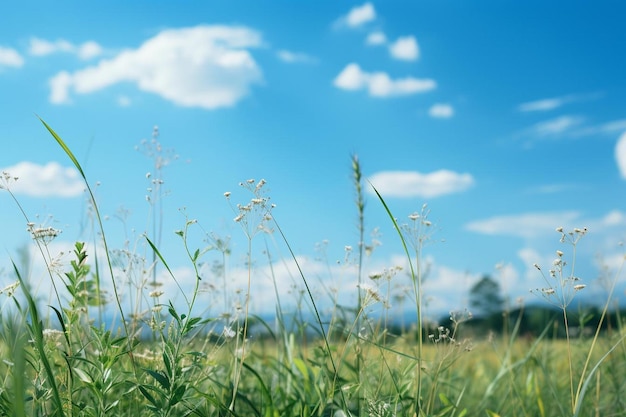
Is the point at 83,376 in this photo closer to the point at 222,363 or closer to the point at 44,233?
the point at 44,233

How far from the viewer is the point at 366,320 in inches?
99.3

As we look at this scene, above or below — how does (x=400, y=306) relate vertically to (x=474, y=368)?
above

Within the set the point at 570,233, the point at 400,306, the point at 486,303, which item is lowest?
the point at 486,303

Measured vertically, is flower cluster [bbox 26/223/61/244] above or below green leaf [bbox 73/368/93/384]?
above

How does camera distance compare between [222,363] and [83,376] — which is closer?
[83,376]

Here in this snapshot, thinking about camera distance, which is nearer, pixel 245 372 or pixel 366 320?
pixel 366 320

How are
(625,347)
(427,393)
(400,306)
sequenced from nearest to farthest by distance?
(427,393)
(625,347)
(400,306)

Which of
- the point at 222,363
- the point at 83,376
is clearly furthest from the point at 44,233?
the point at 222,363

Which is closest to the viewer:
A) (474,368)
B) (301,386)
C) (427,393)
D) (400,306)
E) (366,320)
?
(366,320)

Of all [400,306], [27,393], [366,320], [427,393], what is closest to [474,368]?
[400,306]

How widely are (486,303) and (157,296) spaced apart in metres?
39.1

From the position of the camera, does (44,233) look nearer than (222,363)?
Yes

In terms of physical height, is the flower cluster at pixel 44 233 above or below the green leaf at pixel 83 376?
above

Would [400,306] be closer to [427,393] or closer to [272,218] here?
[427,393]
